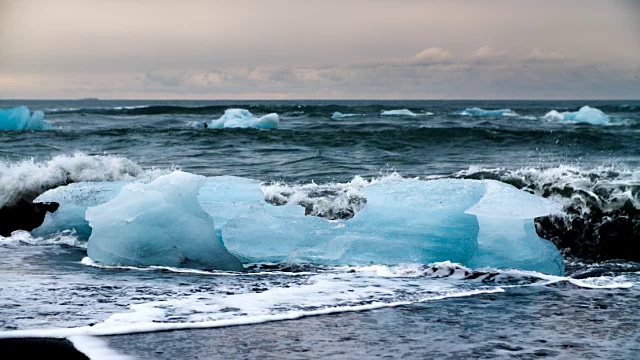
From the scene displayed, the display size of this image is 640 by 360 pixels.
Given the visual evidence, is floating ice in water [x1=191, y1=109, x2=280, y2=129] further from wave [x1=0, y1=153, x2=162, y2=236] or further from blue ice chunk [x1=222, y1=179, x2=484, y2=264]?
blue ice chunk [x1=222, y1=179, x2=484, y2=264]

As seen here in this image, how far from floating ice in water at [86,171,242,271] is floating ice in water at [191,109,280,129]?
17374 mm

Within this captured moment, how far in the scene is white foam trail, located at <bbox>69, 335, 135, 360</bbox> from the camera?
3.48 metres

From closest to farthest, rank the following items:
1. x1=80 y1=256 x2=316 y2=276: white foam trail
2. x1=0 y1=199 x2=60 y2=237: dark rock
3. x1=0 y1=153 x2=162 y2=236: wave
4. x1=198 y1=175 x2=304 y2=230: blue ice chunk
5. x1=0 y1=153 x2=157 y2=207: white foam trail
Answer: x1=80 y1=256 x2=316 y2=276: white foam trail, x1=198 y1=175 x2=304 y2=230: blue ice chunk, x1=0 y1=199 x2=60 y2=237: dark rock, x1=0 y1=153 x2=162 y2=236: wave, x1=0 y1=153 x2=157 y2=207: white foam trail

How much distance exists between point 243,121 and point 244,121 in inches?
2.0

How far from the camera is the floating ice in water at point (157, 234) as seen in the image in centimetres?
598

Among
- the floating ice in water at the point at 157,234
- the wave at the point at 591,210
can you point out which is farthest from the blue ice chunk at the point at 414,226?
the wave at the point at 591,210

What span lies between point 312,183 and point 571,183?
137 inches

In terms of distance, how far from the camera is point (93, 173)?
32.9 feet

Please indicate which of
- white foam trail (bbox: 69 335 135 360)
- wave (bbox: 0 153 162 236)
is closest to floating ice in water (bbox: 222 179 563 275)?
white foam trail (bbox: 69 335 135 360)

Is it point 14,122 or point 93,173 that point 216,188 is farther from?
point 14,122

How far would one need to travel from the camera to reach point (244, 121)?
2495 cm

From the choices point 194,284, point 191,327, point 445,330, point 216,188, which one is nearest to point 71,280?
point 194,284

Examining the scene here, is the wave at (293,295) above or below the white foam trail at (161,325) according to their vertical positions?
below

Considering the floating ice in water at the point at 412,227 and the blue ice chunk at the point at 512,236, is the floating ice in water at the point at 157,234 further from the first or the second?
the blue ice chunk at the point at 512,236
